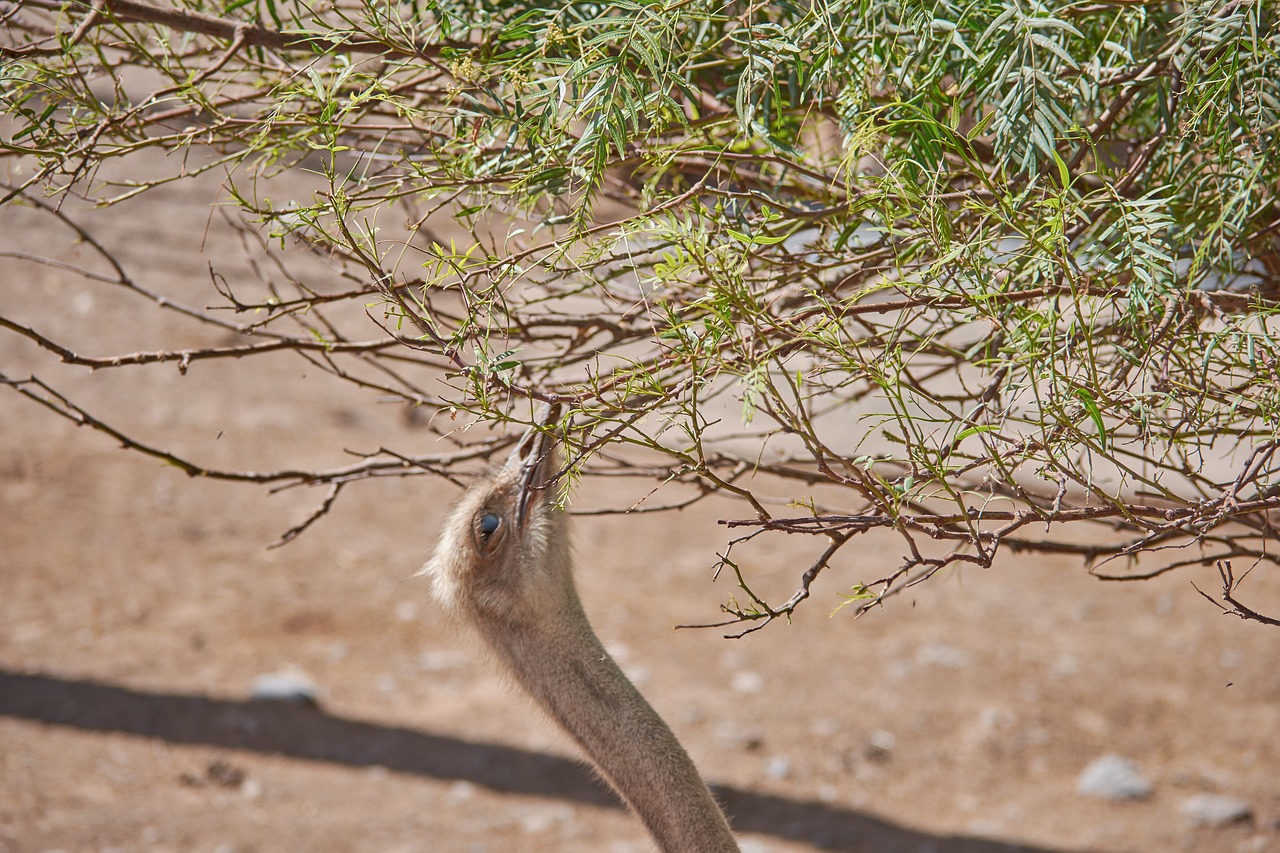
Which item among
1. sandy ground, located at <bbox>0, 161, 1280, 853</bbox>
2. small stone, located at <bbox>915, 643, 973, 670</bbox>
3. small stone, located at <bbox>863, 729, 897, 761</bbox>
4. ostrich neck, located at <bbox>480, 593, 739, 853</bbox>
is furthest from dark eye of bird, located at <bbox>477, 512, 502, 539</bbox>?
small stone, located at <bbox>915, 643, 973, 670</bbox>

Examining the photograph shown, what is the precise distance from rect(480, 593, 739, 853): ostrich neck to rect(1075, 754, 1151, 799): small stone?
2.30 meters

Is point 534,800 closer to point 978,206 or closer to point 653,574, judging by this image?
point 653,574

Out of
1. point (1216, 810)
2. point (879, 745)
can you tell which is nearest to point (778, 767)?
point (879, 745)

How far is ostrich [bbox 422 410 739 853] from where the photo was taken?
6.61 feet

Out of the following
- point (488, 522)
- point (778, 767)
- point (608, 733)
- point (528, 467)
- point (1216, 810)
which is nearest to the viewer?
point (528, 467)

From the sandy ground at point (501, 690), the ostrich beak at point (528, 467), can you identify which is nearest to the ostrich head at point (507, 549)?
the ostrich beak at point (528, 467)

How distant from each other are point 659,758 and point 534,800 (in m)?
2.08

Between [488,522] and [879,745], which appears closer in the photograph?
[488,522]

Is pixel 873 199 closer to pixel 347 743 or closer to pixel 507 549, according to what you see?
pixel 507 549

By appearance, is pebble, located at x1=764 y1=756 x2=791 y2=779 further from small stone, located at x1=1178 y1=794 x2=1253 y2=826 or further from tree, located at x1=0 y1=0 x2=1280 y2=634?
tree, located at x1=0 y1=0 x2=1280 y2=634

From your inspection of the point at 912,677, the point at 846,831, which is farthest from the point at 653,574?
the point at 846,831

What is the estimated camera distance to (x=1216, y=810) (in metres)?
3.71

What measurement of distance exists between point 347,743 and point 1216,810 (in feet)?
9.44

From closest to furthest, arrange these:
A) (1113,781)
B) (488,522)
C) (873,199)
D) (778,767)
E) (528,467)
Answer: (873,199), (528,467), (488,522), (1113,781), (778,767)
